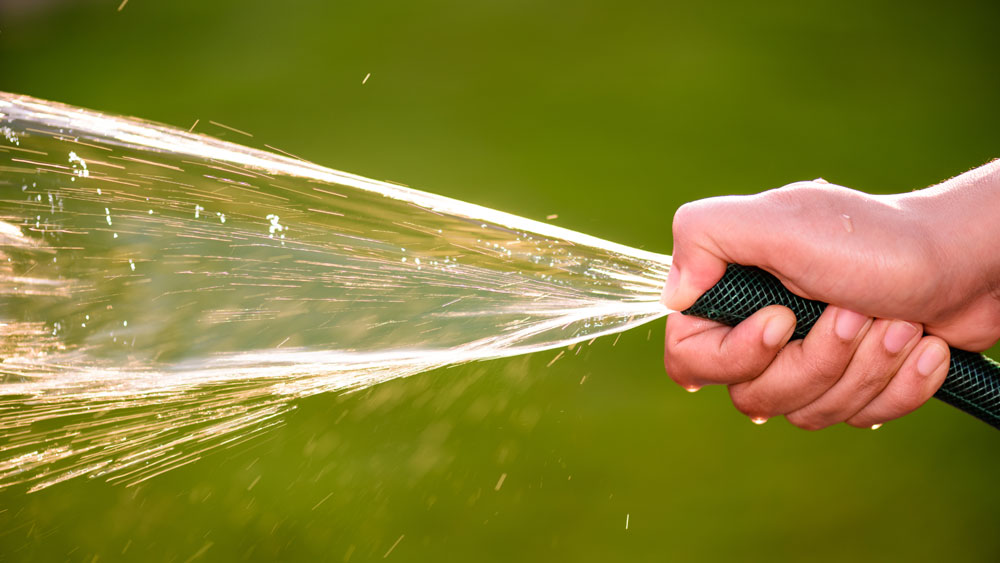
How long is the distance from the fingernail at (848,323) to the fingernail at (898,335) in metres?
0.04

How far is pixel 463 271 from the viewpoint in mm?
1041

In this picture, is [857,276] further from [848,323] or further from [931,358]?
[931,358]

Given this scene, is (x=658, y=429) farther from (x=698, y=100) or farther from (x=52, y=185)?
(x=52, y=185)

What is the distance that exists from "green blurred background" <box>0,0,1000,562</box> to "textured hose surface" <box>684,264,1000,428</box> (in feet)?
3.75

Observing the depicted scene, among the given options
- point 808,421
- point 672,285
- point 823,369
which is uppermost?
point 672,285

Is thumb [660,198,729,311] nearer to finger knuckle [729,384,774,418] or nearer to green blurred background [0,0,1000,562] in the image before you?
finger knuckle [729,384,774,418]

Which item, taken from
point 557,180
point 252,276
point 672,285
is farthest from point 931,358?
point 557,180

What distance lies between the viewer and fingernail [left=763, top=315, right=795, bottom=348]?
792mm

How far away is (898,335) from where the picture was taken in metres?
0.81

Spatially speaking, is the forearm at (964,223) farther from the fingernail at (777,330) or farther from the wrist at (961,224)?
the fingernail at (777,330)

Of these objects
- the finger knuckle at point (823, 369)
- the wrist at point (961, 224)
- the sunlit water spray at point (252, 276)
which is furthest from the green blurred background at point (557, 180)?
the wrist at point (961, 224)

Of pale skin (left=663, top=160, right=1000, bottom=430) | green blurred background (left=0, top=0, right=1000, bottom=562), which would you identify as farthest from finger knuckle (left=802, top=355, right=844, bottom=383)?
green blurred background (left=0, top=0, right=1000, bottom=562)

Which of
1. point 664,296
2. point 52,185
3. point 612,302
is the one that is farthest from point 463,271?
point 52,185

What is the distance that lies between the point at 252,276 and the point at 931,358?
3.07 ft
